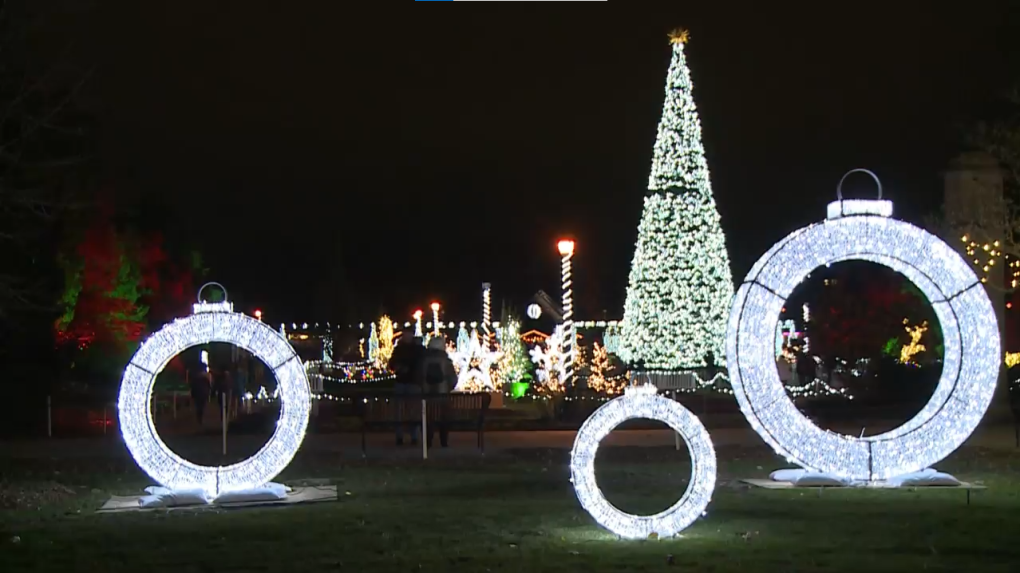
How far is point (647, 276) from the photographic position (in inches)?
1570

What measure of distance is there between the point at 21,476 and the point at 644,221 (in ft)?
75.2

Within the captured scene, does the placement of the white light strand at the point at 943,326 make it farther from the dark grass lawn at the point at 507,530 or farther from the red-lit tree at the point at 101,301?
the red-lit tree at the point at 101,301

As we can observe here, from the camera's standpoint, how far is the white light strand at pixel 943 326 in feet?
53.5

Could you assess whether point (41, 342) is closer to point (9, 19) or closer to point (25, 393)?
point (25, 393)

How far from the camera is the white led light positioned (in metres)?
16.0

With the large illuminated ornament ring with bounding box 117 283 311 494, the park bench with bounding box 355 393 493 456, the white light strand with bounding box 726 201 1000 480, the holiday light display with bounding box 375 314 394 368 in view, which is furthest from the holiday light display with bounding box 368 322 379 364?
the white light strand with bounding box 726 201 1000 480

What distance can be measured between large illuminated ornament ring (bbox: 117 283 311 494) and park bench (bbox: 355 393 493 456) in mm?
5832

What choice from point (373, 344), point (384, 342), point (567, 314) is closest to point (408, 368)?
point (567, 314)

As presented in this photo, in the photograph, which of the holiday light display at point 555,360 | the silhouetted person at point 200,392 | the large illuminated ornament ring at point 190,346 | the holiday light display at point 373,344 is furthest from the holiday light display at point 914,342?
the large illuminated ornament ring at point 190,346

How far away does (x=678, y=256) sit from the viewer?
39.8 meters

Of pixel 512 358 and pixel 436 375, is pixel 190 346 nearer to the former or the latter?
pixel 436 375

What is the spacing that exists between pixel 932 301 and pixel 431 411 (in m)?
9.17

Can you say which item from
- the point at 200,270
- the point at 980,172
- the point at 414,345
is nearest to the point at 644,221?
the point at 980,172

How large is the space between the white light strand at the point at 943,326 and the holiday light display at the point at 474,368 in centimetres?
2782
